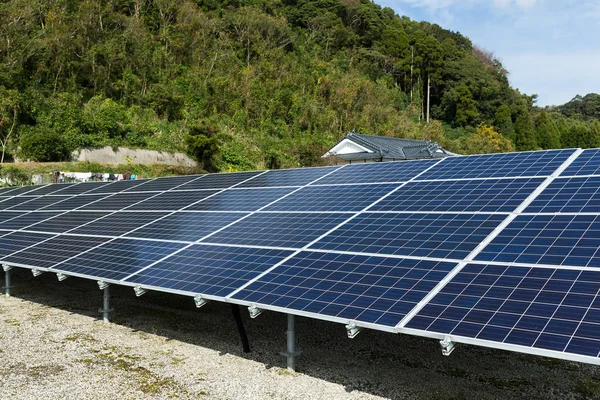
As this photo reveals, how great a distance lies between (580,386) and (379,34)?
104 meters

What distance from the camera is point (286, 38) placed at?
83.6m

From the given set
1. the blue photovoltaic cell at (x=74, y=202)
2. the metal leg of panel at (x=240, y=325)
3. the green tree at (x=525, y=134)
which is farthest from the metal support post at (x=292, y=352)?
the green tree at (x=525, y=134)

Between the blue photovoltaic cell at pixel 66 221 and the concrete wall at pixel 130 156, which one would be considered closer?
the blue photovoltaic cell at pixel 66 221

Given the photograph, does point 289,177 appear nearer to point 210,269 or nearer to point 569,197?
point 210,269

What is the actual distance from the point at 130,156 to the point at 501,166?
41313mm

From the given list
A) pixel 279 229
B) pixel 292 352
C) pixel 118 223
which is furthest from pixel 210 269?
pixel 118 223

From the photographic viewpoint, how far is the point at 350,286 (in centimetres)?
948

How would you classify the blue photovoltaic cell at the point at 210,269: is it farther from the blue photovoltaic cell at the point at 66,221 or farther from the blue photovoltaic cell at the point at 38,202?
the blue photovoltaic cell at the point at 38,202

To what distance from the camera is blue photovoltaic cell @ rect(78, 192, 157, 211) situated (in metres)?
19.5

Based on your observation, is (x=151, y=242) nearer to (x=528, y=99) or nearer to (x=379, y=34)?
(x=379, y=34)

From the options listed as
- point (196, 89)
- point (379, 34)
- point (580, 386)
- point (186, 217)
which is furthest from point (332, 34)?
point (580, 386)

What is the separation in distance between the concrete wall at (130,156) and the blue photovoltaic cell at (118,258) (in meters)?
35.4

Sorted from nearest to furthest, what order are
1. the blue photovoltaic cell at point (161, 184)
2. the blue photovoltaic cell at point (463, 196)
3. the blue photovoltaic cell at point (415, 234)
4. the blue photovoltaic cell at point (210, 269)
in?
the blue photovoltaic cell at point (415, 234), the blue photovoltaic cell at point (210, 269), the blue photovoltaic cell at point (463, 196), the blue photovoltaic cell at point (161, 184)

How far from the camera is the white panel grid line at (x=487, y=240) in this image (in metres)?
8.19
